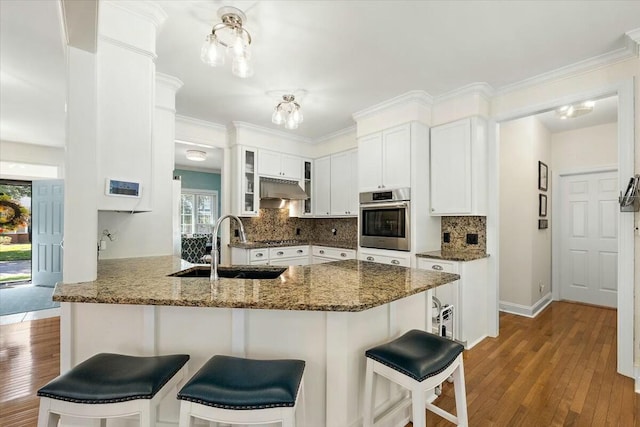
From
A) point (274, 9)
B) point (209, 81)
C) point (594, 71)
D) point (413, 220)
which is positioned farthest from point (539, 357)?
point (209, 81)

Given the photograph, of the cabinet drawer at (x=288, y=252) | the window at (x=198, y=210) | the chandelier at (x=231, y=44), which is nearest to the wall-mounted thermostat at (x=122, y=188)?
the chandelier at (x=231, y=44)

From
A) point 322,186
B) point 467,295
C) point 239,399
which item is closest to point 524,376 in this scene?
point 467,295

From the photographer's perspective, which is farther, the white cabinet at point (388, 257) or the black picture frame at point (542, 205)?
the black picture frame at point (542, 205)

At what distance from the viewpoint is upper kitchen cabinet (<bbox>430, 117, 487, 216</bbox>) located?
3066 millimetres

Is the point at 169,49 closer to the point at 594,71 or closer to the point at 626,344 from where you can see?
the point at 594,71

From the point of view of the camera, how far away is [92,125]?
162 cm

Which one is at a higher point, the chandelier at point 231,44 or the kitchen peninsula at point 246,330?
the chandelier at point 231,44

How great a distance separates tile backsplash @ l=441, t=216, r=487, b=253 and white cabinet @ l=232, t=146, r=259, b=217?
8.63ft

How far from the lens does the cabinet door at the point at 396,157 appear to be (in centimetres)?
335

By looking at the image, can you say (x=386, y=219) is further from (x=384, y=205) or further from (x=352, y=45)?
(x=352, y=45)

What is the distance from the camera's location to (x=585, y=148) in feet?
14.1

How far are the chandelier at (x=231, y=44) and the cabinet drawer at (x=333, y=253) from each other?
2786 millimetres

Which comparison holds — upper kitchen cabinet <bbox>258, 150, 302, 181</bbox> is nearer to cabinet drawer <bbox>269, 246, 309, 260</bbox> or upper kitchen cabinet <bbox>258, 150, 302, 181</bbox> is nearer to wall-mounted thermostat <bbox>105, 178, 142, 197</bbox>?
cabinet drawer <bbox>269, 246, 309, 260</bbox>

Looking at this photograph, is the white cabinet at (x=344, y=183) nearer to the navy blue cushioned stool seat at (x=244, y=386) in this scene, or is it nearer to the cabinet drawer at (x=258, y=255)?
the cabinet drawer at (x=258, y=255)
